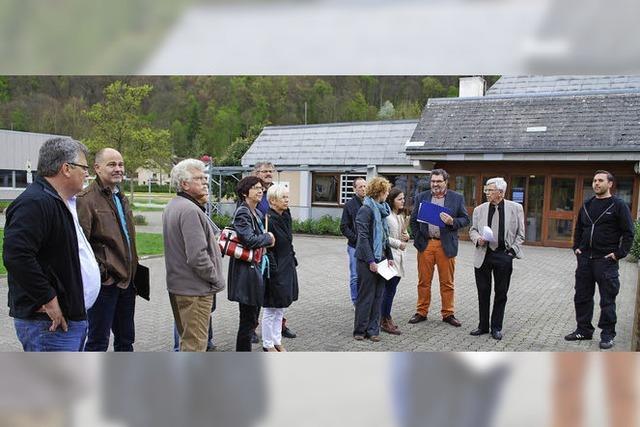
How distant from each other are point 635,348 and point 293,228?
2.64 meters

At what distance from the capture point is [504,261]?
13.2 feet

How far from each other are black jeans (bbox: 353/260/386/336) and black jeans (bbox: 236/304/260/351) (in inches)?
37.8

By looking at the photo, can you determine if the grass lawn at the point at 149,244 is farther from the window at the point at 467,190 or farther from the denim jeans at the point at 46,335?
the window at the point at 467,190

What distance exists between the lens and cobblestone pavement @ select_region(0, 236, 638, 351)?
3854 mm

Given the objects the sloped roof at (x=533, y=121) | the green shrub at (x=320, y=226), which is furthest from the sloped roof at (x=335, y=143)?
the green shrub at (x=320, y=226)

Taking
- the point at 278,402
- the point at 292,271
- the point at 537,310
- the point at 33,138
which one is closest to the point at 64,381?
the point at 278,402

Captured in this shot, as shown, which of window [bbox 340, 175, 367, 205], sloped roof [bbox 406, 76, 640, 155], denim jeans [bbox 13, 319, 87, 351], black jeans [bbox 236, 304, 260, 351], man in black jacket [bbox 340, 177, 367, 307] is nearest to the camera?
denim jeans [bbox 13, 319, 87, 351]

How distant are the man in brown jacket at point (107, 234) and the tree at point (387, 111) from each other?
1.53 metres

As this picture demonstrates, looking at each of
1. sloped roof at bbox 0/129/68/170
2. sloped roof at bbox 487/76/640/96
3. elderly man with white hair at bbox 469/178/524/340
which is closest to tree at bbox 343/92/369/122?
sloped roof at bbox 487/76/640/96

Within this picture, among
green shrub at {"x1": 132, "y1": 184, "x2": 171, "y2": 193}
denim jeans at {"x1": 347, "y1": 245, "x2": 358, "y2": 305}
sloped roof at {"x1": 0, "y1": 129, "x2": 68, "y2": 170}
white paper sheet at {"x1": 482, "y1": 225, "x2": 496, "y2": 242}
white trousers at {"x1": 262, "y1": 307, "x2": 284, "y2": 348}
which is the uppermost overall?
sloped roof at {"x1": 0, "y1": 129, "x2": 68, "y2": 170}

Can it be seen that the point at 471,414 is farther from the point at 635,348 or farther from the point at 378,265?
the point at 635,348

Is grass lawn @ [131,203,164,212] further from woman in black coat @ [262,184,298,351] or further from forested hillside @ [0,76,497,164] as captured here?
woman in black coat @ [262,184,298,351]

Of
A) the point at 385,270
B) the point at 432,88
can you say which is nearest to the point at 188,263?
the point at 432,88

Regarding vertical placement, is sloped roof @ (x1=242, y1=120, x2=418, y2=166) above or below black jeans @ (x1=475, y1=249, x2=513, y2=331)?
above
